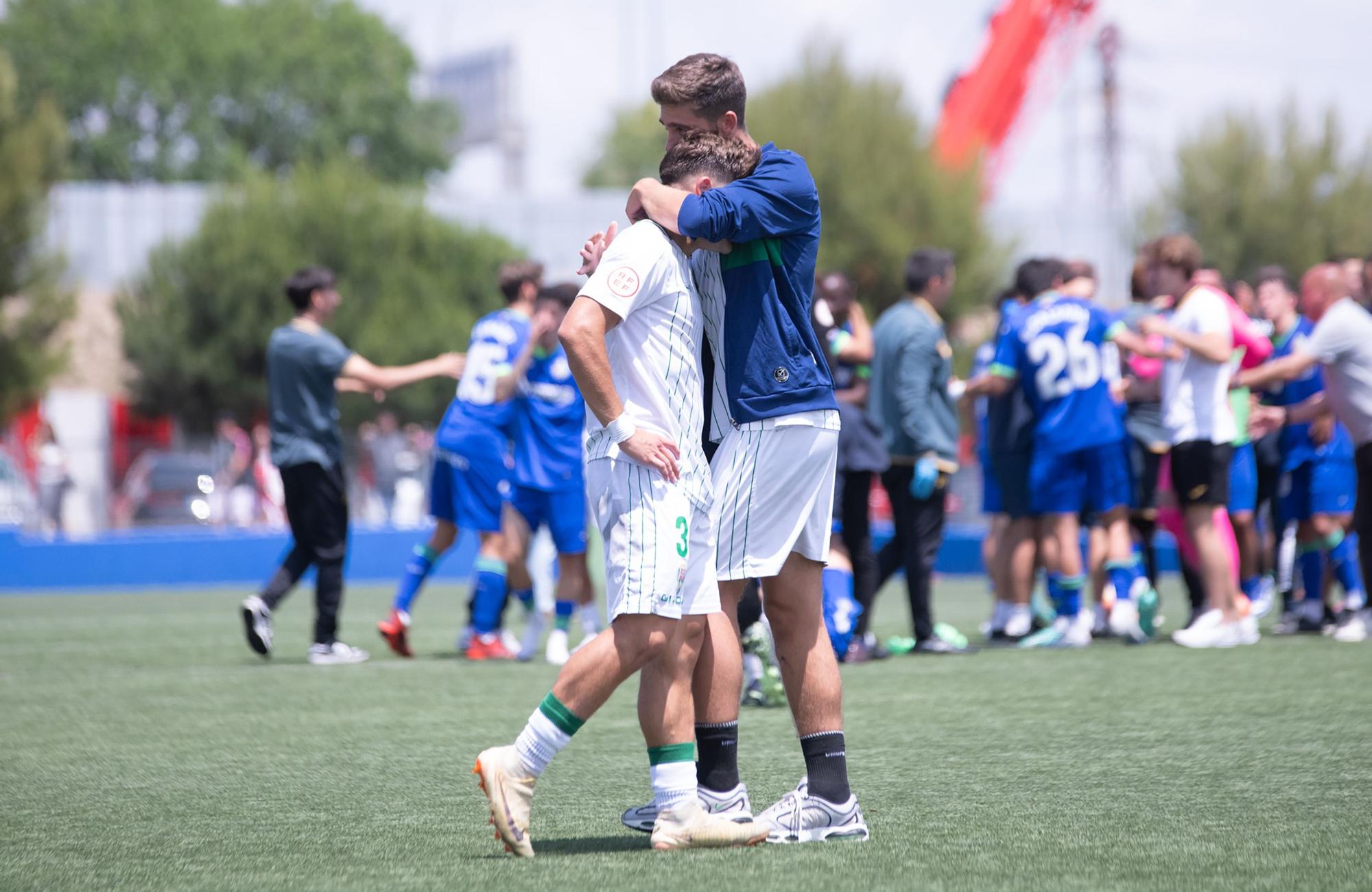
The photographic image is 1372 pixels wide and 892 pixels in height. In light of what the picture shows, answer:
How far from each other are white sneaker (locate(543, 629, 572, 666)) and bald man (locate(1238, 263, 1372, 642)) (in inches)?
157

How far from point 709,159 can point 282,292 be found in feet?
118

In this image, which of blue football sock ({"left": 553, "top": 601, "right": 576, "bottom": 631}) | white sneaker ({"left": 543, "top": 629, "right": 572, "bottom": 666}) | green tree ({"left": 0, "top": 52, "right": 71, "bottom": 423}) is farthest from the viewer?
green tree ({"left": 0, "top": 52, "right": 71, "bottom": 423})

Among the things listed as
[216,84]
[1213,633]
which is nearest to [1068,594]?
[1213,633]

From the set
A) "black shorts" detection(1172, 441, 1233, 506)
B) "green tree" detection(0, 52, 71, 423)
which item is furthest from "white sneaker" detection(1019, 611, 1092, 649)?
"green tree" detection(0, 52, 71, 423)

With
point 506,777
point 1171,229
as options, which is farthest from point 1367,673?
point 1171,229

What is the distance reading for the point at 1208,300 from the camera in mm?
8758

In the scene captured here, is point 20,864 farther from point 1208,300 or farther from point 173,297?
point 173,297

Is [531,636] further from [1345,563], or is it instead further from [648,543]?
[648,543]

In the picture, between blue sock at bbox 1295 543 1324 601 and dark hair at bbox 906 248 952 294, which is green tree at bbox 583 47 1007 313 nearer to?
blue sock at bbox 1295 543 1324 601

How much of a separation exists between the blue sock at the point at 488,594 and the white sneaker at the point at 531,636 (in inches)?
6.8

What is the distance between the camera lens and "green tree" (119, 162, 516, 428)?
37844mm

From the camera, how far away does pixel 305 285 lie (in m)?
9.09

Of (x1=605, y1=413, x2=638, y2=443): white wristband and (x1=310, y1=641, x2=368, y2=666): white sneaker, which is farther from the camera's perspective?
(x1=310, y1=641, x2=368, y2=666): white sneaker

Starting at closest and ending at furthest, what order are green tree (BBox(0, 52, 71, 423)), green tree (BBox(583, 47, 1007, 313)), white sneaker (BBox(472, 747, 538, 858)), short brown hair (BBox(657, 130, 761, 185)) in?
white sneaker (BBox(472, 747, 538, 858)), short brown hair (BBox(657, 130, 761, 185)), green tree (BBox(0, 52, 71, 423)), green tree (BBox(583, 47, 1007, 313))
